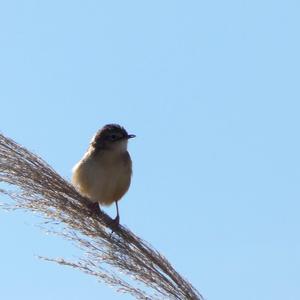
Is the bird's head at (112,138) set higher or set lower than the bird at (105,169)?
higher

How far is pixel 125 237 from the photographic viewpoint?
386 centimetres

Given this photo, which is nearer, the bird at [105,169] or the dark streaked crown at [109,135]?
the bird at [105,169]

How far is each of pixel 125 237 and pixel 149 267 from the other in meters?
0.49

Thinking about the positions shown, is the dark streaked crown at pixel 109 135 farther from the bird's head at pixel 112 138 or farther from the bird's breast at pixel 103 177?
the bird's breast at pixel 103 177

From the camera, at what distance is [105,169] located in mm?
6445

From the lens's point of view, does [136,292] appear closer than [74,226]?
Yes

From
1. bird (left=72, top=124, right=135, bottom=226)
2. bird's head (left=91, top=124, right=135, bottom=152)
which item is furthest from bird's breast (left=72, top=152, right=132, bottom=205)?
bird's head (left=91, top=124, right=135, bottom=152)

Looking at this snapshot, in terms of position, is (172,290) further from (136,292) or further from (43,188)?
(43,188)

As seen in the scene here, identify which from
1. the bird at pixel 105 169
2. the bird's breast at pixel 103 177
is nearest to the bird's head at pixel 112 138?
the bird at pixel 105 169

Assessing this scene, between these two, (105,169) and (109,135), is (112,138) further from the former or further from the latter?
(105,169)

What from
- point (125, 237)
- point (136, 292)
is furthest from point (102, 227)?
point (136, 292)

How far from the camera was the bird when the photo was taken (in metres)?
6.32

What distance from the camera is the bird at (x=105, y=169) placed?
6.32 metres

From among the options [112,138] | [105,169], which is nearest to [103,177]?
[105,169]
